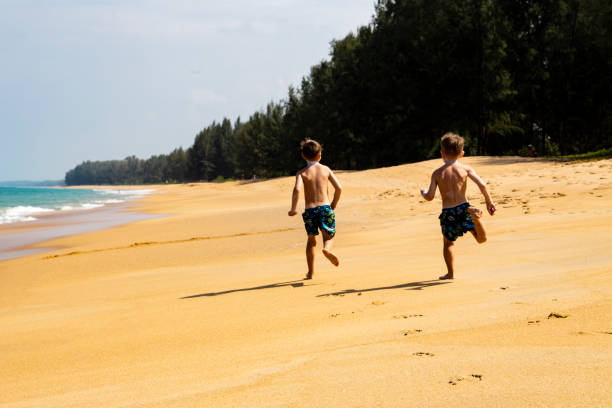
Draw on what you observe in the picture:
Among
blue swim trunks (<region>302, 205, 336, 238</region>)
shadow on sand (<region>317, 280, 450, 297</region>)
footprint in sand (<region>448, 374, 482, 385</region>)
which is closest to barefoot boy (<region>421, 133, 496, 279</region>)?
shadow on sand (<region>317, 280, 450, 297</region>)

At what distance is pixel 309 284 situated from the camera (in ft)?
18.9

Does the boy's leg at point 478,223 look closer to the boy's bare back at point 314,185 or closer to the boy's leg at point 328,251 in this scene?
the boy's leg at point 328,251

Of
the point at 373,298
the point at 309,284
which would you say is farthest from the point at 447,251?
the point at 309,284

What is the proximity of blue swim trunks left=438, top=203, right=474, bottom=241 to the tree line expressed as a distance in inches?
1168

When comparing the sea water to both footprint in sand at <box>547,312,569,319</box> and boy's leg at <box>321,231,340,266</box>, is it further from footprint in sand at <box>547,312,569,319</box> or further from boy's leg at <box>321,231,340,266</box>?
footprint in sand at <box>547,312,569,319</box>

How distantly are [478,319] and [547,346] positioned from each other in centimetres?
73

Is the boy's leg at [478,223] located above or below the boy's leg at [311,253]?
above

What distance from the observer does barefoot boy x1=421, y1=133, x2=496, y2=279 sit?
5152 mm

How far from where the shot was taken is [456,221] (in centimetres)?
520

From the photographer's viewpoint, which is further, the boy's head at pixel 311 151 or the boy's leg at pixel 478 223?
the boy's head at pixel 311 151

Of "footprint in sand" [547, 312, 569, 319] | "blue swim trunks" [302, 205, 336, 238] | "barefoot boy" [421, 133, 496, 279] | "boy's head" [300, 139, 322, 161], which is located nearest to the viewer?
"footprint in sand" [547, 312, 569, 319]

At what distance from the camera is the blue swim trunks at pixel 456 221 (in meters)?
5.15

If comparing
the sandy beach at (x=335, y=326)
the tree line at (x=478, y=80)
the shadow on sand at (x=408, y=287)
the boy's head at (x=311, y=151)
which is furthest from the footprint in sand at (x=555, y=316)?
the tree line at (x=478, y=80)

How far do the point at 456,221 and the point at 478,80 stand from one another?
3341 centimetres
